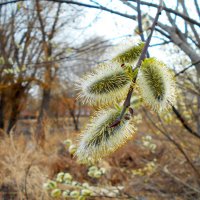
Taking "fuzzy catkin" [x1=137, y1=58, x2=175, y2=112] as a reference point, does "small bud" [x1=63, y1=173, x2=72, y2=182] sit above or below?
below

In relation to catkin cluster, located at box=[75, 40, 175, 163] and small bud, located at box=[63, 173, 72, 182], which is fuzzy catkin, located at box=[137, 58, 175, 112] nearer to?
catkin cluster, located at box=[75, 40, 175, 163]

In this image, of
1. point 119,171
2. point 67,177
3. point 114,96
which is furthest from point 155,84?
point 119,171

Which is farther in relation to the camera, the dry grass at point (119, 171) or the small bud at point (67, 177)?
the dry grass at point (119, 171)

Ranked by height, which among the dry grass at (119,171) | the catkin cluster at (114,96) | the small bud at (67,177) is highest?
the catkin cluster at (114,96)

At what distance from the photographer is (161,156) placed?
269 inches

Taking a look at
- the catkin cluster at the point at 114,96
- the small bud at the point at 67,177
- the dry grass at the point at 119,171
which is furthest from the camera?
the dry grass at the point at 119,171

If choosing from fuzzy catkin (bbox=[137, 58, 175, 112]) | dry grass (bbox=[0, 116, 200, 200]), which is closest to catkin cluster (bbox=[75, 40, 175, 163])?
fuzzy catkin (bbox=[137, 58, 175, 112])

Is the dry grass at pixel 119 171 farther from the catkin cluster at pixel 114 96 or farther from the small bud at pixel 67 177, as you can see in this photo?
the catkin cluster at pixel 114 96

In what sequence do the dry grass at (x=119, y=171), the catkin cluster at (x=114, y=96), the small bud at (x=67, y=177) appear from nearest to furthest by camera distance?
the catkin cluster at (x=114, y=96)
the small bud at (x=67, y=177)
the dry grass at (x=119, y=171)

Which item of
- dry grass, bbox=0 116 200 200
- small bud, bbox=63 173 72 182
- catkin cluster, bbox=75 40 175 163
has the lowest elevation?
dry grass, bbox=0 116 200 200

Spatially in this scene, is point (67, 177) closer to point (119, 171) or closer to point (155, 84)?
point (155, 84)

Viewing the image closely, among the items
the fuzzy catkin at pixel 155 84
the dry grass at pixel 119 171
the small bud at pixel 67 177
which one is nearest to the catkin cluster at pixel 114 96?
the fuzzy catkin at pixel 155 84

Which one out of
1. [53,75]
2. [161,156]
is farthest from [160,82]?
[53,75]

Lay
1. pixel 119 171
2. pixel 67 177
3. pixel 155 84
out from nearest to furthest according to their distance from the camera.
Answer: pixel 155 84, pixel 67 177, pixel 119 171
